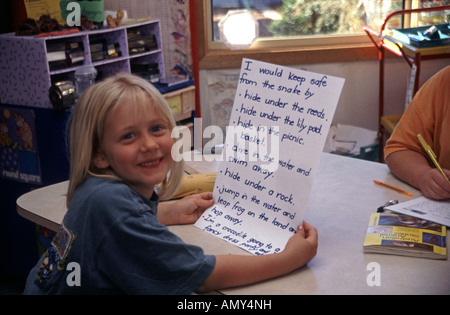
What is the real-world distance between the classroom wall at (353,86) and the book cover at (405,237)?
200 centimetres

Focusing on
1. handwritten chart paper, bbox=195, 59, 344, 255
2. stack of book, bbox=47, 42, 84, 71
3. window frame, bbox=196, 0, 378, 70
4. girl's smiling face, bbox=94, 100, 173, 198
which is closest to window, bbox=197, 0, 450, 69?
window frame, bbox=196, 0, 378, 70

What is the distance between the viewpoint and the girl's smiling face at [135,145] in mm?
1042

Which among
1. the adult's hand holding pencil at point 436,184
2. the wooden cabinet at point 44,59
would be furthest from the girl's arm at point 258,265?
the wooden cabinet at point 44,59

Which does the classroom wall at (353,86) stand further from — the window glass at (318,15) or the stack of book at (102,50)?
the stack of book at (102,50)

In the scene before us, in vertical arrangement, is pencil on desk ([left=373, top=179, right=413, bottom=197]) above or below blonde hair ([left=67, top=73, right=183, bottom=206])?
below

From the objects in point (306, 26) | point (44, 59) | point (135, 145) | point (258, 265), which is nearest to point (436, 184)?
point (258, 265)

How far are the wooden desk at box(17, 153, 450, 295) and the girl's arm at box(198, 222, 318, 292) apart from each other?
0.02 m

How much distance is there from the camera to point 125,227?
0.95 m

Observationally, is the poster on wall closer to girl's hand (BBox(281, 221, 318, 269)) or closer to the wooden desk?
the wooden desk

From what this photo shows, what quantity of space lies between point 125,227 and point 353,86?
2.53 metres

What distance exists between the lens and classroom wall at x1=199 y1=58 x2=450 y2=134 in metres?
3.17

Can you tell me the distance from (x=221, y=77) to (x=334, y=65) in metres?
0.66

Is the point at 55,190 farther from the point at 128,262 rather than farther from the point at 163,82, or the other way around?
the point at 163,82

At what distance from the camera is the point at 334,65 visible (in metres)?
3.20
